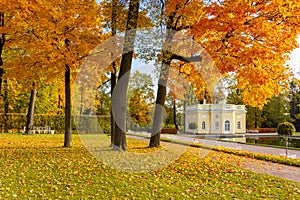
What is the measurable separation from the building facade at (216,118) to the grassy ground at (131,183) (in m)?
27.8

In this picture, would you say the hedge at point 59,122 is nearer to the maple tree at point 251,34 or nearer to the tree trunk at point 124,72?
the tree trunk at point 124,72

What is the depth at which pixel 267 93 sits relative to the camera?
35.1 feet

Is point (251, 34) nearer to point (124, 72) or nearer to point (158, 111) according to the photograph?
point (124, 72)

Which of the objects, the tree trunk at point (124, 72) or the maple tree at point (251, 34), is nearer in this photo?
the maple tree at point (251, 34)

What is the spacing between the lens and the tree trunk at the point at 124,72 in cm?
1038

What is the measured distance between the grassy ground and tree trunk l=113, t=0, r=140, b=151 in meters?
2.77

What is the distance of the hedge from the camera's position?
83.0 feet

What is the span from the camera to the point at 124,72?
1043 cm

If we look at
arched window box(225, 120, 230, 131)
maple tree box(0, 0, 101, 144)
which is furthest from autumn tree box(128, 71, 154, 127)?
arched window box(225, 120, 230, 131)

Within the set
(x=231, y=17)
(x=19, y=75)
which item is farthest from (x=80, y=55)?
(x=231, y=17)

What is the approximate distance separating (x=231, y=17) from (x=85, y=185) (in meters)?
6.34

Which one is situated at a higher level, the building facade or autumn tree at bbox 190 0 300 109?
autumn tree at bbox 190 0 300 109

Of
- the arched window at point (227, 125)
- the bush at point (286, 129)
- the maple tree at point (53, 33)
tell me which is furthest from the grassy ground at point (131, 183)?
the arched window at point (227, 125)

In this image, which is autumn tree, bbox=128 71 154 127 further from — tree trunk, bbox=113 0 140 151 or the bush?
the bush
